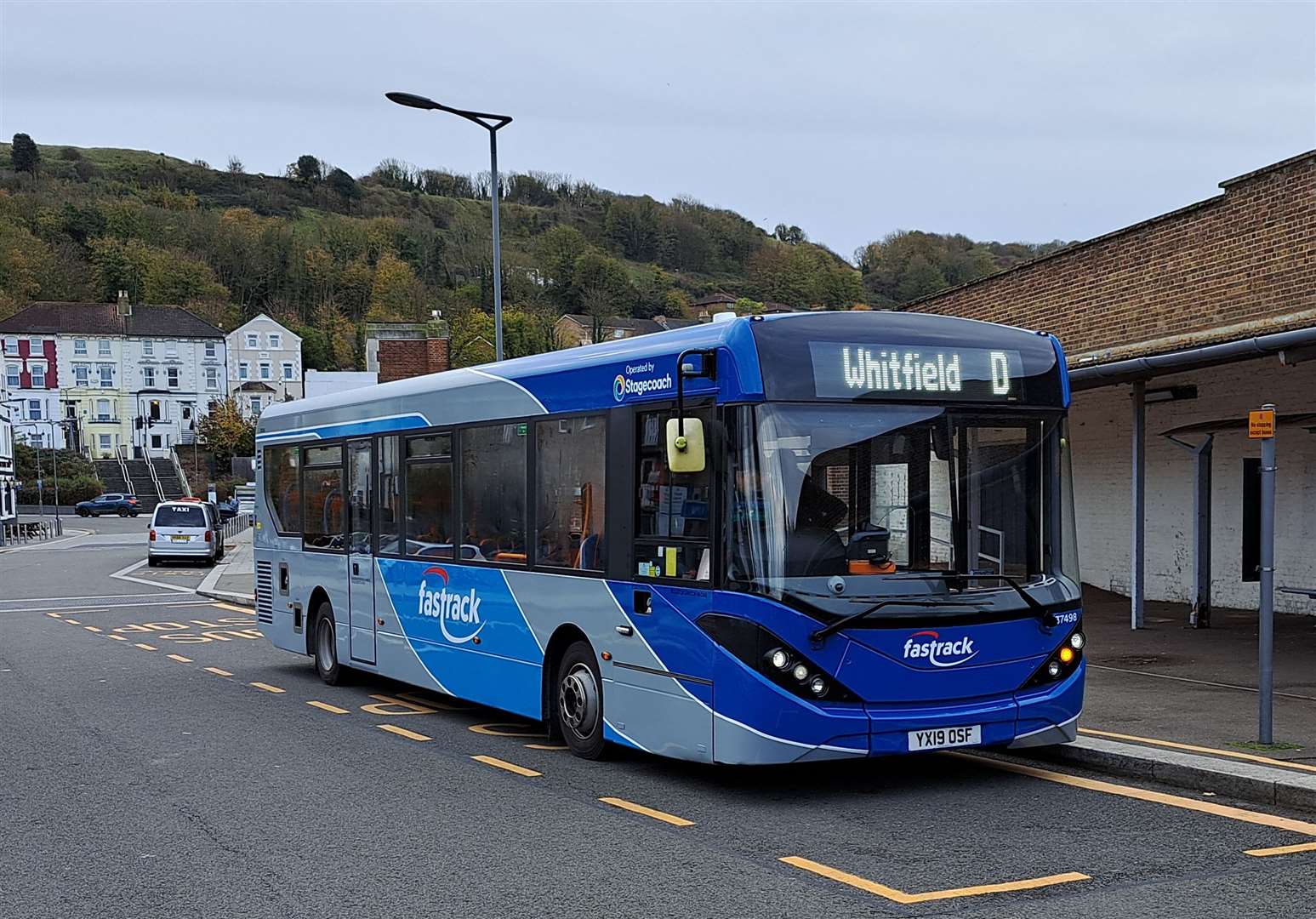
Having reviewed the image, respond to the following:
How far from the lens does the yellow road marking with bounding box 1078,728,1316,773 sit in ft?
28.5

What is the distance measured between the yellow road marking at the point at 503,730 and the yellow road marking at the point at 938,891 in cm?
480

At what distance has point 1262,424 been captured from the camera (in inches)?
358

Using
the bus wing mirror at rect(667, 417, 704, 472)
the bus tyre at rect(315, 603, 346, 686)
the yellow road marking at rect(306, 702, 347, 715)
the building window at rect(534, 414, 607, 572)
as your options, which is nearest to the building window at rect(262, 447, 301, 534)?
the bus tyre at rect(315, 603, 346, 686)

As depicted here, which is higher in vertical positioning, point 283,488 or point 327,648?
point 283,488

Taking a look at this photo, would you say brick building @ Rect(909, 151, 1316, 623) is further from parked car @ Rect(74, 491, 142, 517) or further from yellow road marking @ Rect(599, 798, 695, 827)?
parked car @ Rect(74, 491, 142, 517)

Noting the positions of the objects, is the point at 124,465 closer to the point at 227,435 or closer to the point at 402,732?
the point at 227,435

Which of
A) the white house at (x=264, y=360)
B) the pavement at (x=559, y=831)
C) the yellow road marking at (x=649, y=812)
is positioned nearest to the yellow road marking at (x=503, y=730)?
the pavement at (x=559, y=831)

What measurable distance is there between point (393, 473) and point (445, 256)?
13942 cm

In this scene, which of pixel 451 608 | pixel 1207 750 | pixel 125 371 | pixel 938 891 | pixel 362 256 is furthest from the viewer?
pixel 362 256

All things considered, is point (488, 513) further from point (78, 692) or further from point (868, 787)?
point (78, 692)

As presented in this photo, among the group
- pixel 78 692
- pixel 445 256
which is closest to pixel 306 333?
pixel 445 256

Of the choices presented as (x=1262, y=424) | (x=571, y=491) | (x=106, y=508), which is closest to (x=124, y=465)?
(x=106, y=508)

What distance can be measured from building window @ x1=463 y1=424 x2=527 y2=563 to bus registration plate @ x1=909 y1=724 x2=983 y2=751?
3509 millimetres

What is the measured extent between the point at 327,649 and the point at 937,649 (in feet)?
26.9
